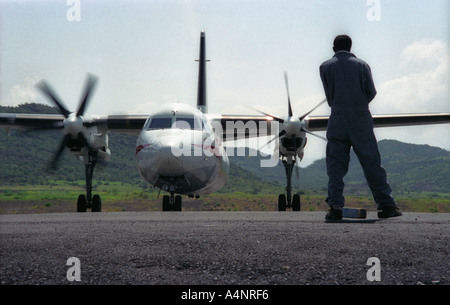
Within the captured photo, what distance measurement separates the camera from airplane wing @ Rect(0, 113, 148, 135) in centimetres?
1909

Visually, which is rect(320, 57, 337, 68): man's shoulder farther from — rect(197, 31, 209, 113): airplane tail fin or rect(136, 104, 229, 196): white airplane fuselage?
rect(197, 31, 209, 113): airplane tail fin

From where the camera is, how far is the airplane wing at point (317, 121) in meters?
20.5

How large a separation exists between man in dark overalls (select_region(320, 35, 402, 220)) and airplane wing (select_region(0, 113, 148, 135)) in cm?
1293

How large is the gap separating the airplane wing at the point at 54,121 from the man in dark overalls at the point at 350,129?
12934 mm

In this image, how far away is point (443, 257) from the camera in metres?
4.03

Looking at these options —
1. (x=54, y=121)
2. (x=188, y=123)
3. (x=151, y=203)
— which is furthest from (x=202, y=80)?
(x=151, y=203)

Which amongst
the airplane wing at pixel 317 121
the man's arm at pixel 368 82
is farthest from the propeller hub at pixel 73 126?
the man's arm at pixel 368 82

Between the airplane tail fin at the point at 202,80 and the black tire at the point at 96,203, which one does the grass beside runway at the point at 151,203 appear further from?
the black tire at the point at 96,203

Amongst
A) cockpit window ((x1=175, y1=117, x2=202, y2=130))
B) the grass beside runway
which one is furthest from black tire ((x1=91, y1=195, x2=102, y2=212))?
the grass beside runway

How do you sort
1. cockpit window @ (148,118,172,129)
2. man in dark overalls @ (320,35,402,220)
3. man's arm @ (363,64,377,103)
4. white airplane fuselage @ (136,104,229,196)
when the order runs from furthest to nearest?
cockpit window @ (148,118,172,129), white airplane fuselage @ (136,104,229,196), man's arm @ (363,64,377,103), man in dark overalls @ (320,35,402,220)

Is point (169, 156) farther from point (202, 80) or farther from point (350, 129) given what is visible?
point (202, 80)

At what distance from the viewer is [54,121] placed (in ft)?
66.6

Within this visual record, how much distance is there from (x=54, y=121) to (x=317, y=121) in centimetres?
1181
